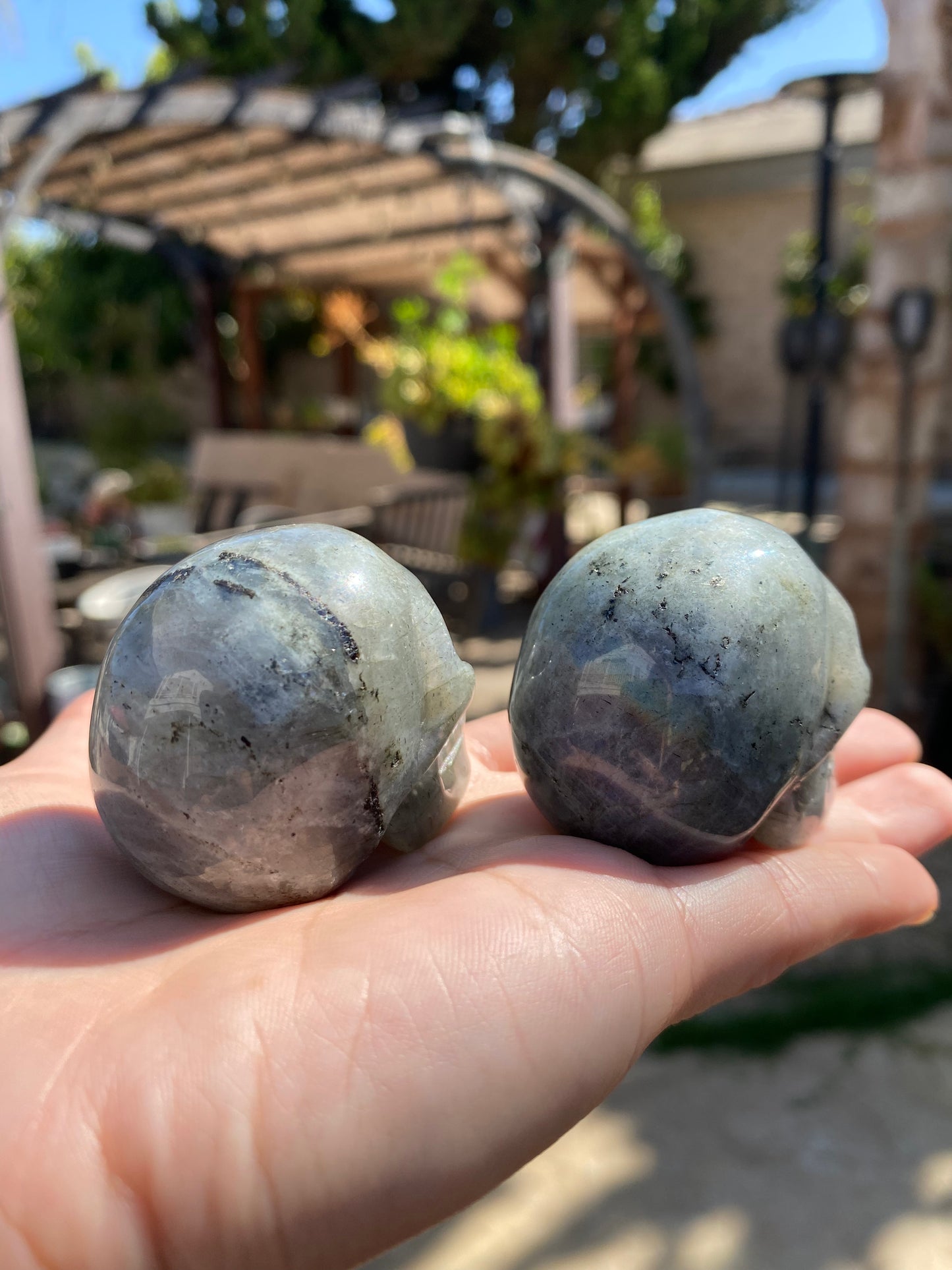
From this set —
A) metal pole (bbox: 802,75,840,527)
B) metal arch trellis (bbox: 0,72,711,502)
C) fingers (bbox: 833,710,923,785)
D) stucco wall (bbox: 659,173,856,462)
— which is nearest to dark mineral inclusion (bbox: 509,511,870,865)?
fingers (bbox: 833,710,923,785)

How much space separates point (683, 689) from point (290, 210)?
5899mm

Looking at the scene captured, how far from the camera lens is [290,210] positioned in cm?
615

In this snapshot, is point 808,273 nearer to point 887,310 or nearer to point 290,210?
point 290,210

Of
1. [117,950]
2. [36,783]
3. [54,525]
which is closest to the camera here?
[117,950]

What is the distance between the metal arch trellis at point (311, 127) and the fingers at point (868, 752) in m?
3.60

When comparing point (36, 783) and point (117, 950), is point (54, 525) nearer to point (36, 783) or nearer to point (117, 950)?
point (36, 783)

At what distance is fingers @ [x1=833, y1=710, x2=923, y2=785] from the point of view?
1774mm

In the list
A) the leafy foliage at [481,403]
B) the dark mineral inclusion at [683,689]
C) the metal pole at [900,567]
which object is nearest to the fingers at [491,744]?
the dark mineral inclusion at [683,689]

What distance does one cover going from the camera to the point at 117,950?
117cm

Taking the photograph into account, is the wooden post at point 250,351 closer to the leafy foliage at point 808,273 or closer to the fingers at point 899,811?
the leafy foliage at point 808,273

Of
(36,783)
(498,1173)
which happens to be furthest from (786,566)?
(36,783)

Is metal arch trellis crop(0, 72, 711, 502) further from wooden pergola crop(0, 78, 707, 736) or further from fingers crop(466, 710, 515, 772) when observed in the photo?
fingers crop(466, 710, 515, 772)

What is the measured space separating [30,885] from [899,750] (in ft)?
5.04

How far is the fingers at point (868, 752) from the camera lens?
1.77 meters
